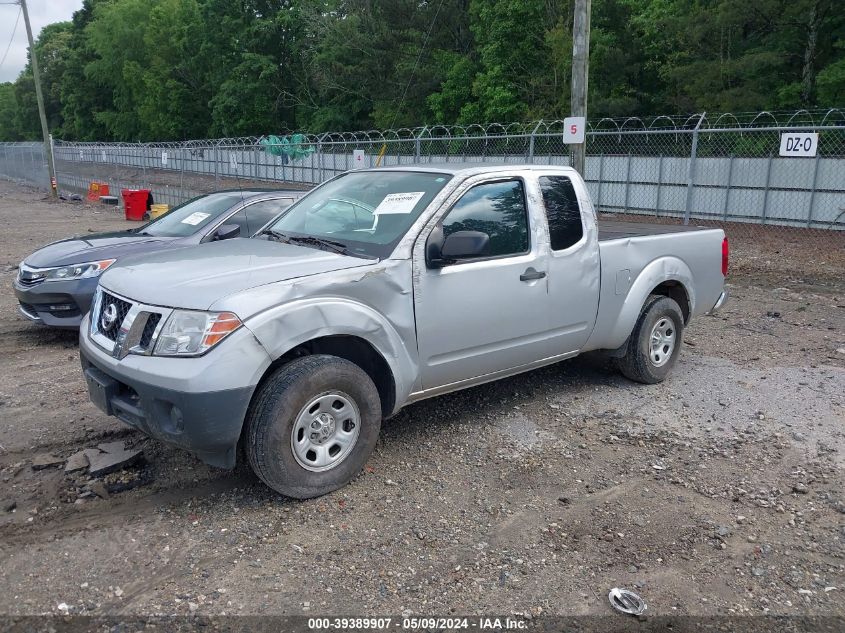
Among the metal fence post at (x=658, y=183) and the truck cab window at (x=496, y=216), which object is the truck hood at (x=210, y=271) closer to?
the truck cab window at (x=496, y=216)

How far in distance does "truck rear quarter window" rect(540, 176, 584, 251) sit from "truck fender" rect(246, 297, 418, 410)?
1527mm

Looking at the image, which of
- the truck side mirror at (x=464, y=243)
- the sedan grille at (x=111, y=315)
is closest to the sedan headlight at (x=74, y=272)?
the sedan grille at (x=111, y=315)

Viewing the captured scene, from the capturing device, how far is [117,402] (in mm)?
3971

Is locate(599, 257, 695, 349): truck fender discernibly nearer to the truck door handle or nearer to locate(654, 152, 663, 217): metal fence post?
the truck door handle

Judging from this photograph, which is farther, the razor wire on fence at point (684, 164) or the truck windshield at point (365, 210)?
the razor wire on fence at point (684, 164)

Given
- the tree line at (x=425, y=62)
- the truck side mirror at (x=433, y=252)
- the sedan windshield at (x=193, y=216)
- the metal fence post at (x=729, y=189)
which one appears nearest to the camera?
the truck side mirror at (x=433, y=252)

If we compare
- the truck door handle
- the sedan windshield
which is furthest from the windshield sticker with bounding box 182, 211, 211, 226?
the truck door handle

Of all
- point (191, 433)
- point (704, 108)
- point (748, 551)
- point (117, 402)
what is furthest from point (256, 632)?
point (704, 108)

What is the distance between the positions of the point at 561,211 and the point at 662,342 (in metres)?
1.71

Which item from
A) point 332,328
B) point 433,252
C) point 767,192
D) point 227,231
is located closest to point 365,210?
point 433,252

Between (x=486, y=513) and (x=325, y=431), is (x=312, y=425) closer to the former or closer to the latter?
(x=325, y=431)

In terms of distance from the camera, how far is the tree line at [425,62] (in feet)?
78.8

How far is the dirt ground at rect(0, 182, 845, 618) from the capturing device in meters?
3.30

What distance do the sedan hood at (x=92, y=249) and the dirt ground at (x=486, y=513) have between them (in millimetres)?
1411
